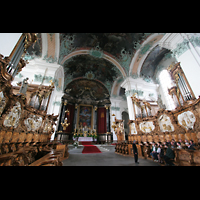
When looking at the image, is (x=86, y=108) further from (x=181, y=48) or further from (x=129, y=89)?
(x=181, y=48)

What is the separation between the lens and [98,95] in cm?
1736

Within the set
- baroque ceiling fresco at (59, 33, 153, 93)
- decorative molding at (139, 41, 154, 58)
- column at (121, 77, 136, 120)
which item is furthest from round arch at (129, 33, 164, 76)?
column at (121, 77, 136, 120)

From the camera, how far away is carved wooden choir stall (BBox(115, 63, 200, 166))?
3231mm

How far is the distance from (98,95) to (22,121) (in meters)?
13.3

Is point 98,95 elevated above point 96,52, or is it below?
below

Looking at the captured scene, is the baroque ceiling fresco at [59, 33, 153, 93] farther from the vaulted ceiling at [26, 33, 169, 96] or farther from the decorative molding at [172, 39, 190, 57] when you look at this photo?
the decorative molding at [172, 39, 190, 57]

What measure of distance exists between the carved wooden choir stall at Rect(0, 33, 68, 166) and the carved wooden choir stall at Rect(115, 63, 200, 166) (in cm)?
372

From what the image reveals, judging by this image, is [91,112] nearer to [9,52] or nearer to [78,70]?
[78,70]

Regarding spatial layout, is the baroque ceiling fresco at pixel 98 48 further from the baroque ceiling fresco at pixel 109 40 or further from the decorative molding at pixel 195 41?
the decorative molding at pixel 195 41

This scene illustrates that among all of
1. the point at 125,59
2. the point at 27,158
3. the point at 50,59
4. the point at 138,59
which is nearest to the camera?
the point at 27,158

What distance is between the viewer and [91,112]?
55.5ft

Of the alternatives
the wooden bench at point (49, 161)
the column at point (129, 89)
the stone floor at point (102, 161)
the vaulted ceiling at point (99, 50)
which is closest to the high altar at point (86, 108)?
the vaulted ceiling at point (99, 50)

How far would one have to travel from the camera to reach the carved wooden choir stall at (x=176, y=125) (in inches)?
127

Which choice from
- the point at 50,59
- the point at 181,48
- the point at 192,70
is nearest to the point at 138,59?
the point at 181,48
